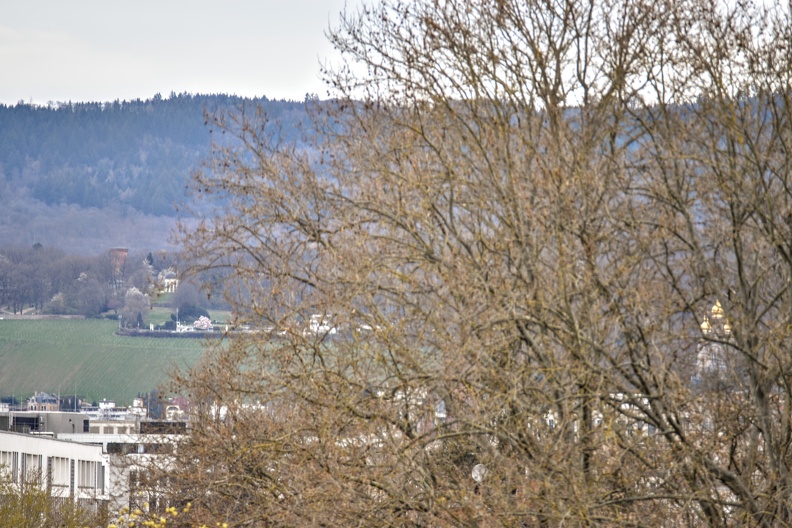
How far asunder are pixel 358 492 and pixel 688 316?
183 inches

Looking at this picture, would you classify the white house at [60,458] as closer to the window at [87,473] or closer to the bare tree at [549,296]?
Result: the window at [87,473]

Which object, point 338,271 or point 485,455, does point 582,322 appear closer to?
point 485,455

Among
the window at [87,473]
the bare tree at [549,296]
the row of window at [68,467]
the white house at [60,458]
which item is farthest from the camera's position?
the window at [87,473]

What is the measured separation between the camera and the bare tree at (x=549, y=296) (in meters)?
15.8

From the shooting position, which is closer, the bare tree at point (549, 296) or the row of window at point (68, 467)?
the bare tree at point (549, 296)

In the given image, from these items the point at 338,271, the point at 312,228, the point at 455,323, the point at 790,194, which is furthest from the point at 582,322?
the point at 312,228

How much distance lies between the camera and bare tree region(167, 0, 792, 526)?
15.8 meters

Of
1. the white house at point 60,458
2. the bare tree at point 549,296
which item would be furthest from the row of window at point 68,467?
the bare tree at point 549,296

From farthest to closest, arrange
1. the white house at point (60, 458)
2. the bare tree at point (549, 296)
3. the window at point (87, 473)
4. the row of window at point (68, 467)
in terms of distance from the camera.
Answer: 1. the window at point (87, 473)
2. the row of window at point (68, 467)
3. the white house at point (60, 458)
4. the bare tree at point (549, 296)

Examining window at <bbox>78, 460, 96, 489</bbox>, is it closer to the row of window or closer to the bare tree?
the row of window

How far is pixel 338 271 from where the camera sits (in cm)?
1902

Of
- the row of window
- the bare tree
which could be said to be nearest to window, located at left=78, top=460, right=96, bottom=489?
the row of window

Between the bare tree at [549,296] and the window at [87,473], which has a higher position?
the window at [87,473]

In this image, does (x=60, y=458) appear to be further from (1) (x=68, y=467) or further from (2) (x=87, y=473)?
(2) (x=87, y=473)
